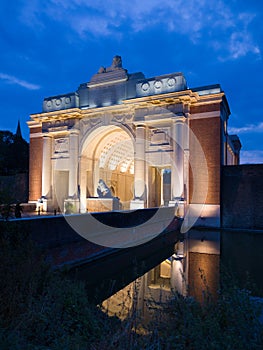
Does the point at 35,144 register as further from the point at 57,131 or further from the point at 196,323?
the point at 196,323

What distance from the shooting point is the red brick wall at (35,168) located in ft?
79.3

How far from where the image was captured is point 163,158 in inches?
749

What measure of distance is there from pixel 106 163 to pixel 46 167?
5.06 metres

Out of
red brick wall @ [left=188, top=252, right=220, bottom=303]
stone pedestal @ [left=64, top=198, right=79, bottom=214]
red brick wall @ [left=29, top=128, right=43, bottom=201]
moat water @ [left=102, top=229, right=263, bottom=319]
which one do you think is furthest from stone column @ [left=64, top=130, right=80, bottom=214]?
red brick wall @ [left=188, top=252, right=220, bottom=303]

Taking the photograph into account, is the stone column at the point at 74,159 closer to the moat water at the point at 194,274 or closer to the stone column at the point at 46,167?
the stone column at the point at 46,167

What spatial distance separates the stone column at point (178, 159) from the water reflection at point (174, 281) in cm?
639

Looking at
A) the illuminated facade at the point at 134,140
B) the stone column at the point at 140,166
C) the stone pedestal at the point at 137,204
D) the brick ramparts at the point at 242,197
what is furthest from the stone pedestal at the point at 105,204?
the brick ramparts at the point at 242,197

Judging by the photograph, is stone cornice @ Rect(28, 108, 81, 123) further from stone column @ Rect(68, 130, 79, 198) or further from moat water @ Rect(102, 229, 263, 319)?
moat water @ Rect(102, 229, 263, 319)

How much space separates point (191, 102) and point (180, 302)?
16.7m

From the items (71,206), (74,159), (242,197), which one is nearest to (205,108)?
(242,197)

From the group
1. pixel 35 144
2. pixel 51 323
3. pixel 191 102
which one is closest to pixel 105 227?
Answer: pixel 51 323

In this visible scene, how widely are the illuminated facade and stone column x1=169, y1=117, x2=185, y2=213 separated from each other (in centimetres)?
6

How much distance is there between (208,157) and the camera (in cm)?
1841

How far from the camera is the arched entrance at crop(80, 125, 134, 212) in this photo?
21.9 m
